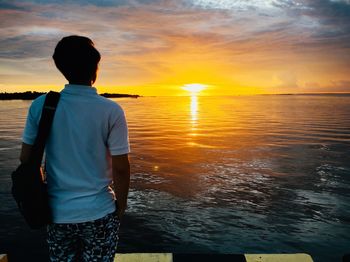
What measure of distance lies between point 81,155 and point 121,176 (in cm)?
33

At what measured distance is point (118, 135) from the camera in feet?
7.30

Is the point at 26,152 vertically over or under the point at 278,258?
over

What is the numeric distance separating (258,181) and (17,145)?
43.4 ft

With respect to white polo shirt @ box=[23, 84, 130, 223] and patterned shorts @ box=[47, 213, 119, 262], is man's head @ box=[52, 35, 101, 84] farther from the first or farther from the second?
patterned shorts @ box=[47, 213, 119, 262]

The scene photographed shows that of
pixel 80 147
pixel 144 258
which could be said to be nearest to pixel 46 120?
pixel 80 147

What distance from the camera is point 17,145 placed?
58.6 ft

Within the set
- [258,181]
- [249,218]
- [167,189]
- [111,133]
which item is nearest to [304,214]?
[249,218]

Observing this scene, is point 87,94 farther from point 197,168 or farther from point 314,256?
point 197,168

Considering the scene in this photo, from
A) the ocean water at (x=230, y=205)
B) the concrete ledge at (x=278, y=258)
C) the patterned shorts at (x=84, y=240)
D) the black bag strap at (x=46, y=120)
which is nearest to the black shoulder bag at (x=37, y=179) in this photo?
the black bag strap at (x=46, y=120)

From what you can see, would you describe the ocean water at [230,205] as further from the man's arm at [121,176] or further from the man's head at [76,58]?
the man's head at [76,58]

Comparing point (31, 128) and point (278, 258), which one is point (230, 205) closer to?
point (278, 258)

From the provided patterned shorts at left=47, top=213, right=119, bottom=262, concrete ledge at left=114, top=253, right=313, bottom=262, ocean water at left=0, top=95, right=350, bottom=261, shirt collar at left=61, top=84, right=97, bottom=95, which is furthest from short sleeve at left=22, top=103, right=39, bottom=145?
ocean water at left=0, top=95, right=350, bottom=261

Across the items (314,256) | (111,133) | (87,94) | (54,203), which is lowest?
(314,256)

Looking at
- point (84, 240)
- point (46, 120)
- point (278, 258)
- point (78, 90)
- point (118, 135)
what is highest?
point (78, 90)
